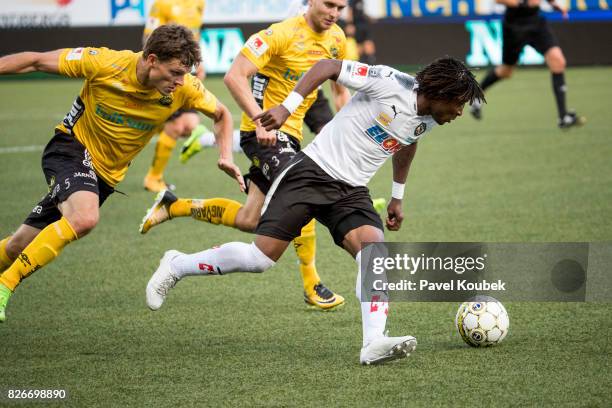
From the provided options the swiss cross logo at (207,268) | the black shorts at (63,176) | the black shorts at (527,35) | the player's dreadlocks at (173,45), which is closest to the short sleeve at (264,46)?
the player's dreadlocks at (173,45)

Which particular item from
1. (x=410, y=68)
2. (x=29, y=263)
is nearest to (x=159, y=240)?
Result: (x=29, y=263)

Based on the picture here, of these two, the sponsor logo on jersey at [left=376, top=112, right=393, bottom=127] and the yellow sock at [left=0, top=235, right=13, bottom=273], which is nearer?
the sponsor logo on jersey at [left=376, top=112, right=393, bottom=127]

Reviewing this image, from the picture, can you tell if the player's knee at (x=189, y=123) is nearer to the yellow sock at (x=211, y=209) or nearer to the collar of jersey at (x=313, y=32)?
the yellow sock at (x=211, y=209)

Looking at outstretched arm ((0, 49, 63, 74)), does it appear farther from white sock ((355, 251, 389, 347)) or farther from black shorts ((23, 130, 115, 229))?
white sock ((355, 251, 389, 347))

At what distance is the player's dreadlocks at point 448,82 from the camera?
5.08 m

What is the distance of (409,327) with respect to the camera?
5918 millimetres

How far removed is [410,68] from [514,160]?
44.0 feet

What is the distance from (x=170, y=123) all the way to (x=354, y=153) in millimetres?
6088

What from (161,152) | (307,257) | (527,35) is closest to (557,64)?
(527,35)

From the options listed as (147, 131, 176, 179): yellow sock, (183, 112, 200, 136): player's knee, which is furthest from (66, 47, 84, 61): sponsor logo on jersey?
(183, 112, 200, 136): player's knee

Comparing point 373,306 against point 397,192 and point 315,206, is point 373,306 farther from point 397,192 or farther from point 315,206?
point 397,192

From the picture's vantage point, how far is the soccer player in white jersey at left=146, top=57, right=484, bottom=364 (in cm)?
514

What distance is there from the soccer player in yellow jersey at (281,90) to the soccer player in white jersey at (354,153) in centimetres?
94

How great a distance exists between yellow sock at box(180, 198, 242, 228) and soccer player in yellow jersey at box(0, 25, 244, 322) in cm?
76
